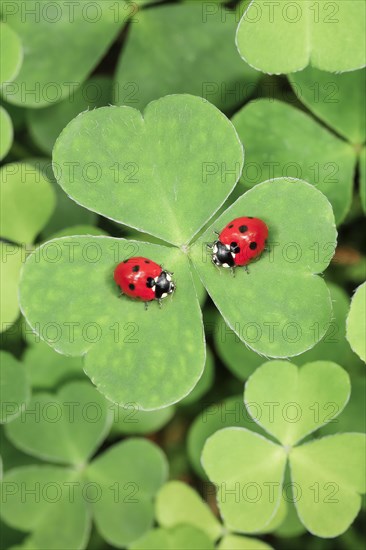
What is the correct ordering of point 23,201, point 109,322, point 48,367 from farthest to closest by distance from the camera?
point 48,367 → point 23,201 → point 109,322

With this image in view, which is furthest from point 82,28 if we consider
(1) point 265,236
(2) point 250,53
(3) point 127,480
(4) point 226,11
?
(3) point 127,480

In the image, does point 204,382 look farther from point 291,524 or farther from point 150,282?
point 150,282

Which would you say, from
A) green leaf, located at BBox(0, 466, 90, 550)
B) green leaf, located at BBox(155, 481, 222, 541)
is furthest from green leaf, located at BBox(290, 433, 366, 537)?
green leaf, located at BBox(0, 466, 90, 550)

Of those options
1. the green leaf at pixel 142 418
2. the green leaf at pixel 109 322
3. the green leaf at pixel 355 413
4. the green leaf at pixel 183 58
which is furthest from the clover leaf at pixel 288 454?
the green leaf at pixel 183 58

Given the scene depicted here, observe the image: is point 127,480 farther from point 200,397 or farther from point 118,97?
point 118,97

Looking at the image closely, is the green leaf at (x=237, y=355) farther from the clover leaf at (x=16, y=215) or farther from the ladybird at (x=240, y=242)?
the clover leaf at (x=16, y=215)

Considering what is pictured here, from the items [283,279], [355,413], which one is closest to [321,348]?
[355,413]
